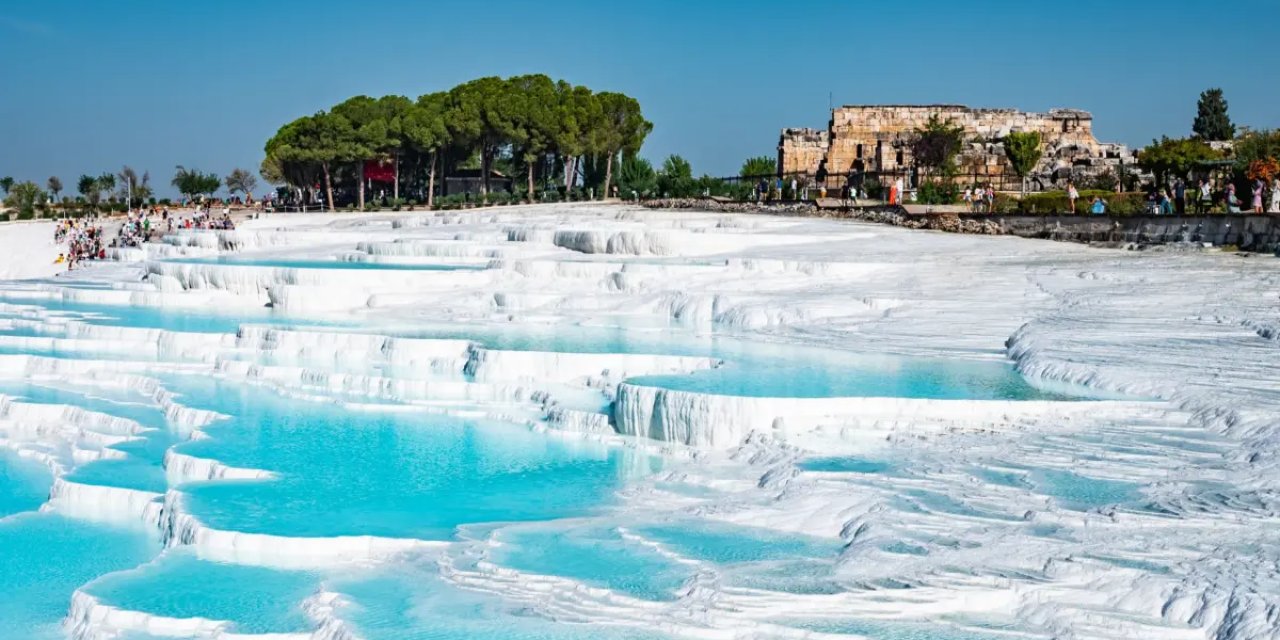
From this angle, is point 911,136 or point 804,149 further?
point 804,149

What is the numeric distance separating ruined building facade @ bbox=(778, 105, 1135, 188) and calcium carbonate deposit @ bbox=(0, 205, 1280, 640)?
19181mm

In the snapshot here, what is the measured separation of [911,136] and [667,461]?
97.6 feet

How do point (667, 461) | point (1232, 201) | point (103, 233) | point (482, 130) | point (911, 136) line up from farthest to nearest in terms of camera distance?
point (482, 130) < point (911, 136) < point (103, 233) < point (1232, 201) < point (667, 461)

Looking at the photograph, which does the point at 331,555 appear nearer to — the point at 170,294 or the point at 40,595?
the point at 40,595

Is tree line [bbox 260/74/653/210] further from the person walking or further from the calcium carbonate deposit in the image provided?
the calcium carbonate deposit

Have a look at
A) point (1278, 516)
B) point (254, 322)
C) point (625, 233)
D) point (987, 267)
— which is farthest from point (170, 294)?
point (1278, 516)

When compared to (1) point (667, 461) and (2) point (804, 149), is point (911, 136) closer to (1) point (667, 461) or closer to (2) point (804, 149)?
(2) point (804, 149)

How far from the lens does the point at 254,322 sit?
15469 mm

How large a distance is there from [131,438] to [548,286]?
731 centimetres

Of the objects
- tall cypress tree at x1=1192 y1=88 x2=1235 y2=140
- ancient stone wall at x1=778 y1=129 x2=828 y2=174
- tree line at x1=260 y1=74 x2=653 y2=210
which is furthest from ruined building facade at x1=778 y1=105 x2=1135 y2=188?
tall cypress tree at x1=1192 y1=88 x2=1235 y2=140

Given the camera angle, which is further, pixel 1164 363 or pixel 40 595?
pixel 1164 363

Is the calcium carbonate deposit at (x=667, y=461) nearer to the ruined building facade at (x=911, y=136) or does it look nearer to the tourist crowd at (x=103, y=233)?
the tourist crowd at (x=103, y=233)

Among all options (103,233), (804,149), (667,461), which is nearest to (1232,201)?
(667,461)

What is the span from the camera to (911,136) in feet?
123
